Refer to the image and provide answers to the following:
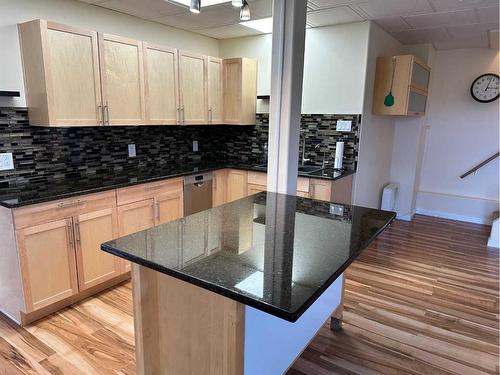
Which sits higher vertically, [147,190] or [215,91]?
[215,91]

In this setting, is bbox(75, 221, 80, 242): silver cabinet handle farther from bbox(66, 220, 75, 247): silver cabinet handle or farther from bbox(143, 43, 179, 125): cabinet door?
bbox(143, 43, 179, 125): cabinet door

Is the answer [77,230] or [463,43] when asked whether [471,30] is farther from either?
[77,230]

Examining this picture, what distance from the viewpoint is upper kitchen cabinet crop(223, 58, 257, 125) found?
3.87 metres

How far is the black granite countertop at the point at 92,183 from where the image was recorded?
2.28 metres

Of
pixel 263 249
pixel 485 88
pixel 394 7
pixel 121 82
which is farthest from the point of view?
pixel 485 88

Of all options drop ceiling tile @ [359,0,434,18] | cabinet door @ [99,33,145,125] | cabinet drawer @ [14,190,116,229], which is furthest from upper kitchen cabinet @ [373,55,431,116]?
cabinet drawer @ [14,190,116,229]

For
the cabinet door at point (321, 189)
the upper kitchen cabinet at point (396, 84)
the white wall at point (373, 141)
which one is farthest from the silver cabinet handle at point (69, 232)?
the upper kitchen cabinet at point (396, 84)

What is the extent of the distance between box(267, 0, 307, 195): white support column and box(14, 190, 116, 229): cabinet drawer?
128 centimetres

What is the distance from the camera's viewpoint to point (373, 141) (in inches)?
166

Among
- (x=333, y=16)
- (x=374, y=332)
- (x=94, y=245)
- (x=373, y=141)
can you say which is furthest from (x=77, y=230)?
(x=373, y=141)

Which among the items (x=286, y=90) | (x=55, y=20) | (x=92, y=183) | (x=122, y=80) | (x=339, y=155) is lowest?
(x=92, y=183)

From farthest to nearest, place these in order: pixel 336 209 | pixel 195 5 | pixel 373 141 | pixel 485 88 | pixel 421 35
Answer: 1. pixel 485 88
2. pixel 373 141
3. pixel 421 35
4. pixel 336 209
5. pixel 195 5

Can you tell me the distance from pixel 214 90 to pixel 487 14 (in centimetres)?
273

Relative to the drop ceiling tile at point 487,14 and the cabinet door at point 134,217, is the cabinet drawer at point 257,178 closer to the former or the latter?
the cabinet door at point 134,217
